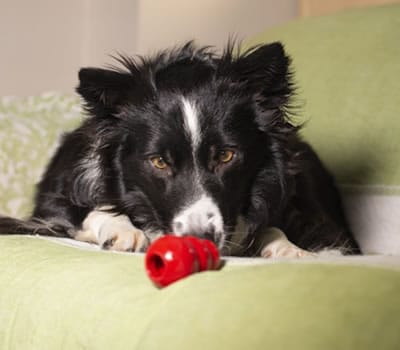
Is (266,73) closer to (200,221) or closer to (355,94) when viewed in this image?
(200,221)

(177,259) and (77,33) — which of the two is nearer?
(177,259)

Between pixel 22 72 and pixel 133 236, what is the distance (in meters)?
3.09

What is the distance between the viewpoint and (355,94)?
137 inches

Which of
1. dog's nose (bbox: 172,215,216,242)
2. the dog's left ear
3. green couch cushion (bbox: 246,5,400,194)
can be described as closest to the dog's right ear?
the dog's left ear

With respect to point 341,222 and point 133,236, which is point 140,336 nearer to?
point 133,236

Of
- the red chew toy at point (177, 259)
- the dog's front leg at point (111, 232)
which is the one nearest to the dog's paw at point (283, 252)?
the dog's front leg at point (111, 232)

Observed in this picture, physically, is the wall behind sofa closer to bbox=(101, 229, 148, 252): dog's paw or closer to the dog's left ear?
the dog's left ear

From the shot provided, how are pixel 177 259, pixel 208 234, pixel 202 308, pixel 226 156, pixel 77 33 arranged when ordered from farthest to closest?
pixel 77 33 < pixel 226 156 < pixel 208 234 < pixel 177 259 < pixel 202 308

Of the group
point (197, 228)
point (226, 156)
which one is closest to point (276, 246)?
point (226, 156)

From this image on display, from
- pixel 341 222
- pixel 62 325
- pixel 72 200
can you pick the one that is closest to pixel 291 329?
pixel 62 325

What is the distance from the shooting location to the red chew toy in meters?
1.48

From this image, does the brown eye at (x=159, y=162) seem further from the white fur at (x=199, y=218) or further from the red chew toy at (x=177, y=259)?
the red chew toy at (x=177, y=259)

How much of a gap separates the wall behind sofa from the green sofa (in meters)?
1.18

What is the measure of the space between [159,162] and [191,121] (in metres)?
0.18
